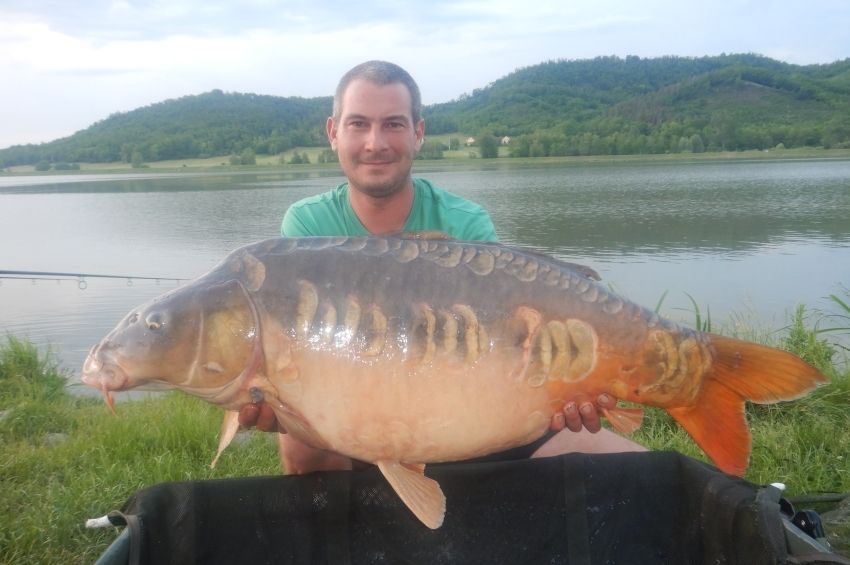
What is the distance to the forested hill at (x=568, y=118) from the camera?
35656 mm

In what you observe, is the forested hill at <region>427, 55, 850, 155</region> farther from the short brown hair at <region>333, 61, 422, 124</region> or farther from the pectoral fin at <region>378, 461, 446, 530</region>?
the pectoral fin at <region>378, 461, 446, 530</region>

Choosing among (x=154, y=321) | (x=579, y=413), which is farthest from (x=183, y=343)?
(x=579, y=413)

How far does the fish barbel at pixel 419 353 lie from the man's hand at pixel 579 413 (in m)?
0.03

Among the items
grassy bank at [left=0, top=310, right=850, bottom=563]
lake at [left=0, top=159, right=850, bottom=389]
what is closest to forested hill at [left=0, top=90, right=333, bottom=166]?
lake at [left=0, top=159, right=850, bottom=389]

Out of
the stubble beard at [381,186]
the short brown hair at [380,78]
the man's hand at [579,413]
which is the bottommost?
the man's hand at [579,413]

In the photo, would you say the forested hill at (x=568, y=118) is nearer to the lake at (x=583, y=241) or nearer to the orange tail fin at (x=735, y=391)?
the lake at (x=583, y=241)

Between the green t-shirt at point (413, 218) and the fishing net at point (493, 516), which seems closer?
the fishing net at point (493, 516)

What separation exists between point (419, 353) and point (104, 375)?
1.81ft

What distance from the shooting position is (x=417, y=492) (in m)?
1.35

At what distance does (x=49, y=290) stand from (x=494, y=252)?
6932 mm

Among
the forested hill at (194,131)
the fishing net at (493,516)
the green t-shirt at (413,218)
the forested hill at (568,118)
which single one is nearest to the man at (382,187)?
the green t-shirt at (413,218)

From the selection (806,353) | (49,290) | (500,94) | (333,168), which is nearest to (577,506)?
(806,353)

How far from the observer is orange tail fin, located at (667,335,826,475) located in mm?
1320

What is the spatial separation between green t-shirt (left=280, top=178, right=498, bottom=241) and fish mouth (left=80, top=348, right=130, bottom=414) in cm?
96
